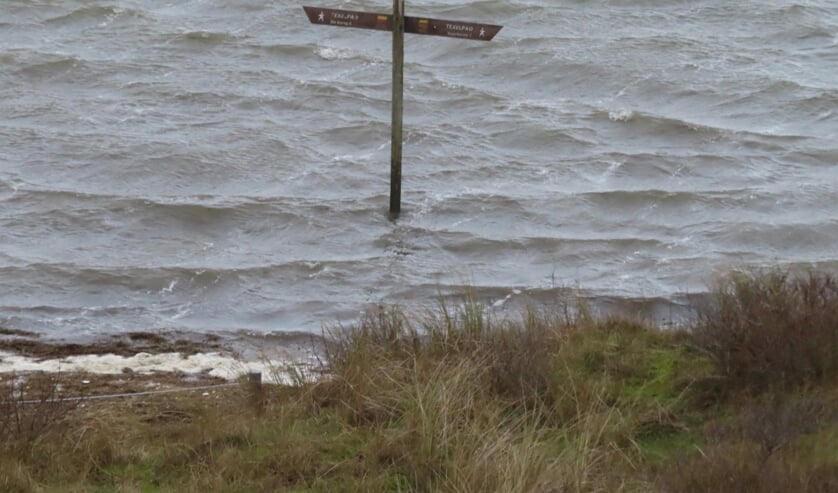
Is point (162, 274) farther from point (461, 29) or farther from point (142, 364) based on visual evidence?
point (461, 29)

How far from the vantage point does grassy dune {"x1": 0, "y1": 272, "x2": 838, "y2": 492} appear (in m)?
6.68

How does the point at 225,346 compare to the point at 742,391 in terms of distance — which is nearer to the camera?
the point at 742,391

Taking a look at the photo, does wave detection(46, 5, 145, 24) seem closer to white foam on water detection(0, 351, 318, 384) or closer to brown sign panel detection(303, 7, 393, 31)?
brown sign panel detection(303, 7, 393, 31)

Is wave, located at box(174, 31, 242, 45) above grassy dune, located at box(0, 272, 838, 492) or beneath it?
beneath

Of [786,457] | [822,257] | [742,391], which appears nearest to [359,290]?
[822,257]

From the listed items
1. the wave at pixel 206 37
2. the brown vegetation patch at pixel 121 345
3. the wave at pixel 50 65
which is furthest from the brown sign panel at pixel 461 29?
the wave at pixel 206 37

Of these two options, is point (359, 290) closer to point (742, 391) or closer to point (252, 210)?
point (252, 210)

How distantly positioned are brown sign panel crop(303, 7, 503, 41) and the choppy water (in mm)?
2598

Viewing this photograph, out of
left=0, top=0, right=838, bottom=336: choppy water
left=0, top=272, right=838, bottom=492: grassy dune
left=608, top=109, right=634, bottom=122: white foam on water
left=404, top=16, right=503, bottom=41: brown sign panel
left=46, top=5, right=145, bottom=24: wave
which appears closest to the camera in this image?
left=0, top=272, right=838, bottom=492: grassy dune

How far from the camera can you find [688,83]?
2291 centimetres

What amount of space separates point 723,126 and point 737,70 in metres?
3.43

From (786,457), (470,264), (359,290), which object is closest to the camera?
(786,457)

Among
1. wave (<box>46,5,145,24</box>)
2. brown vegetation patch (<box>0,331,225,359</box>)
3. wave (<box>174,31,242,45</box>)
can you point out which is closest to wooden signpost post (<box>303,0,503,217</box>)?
brown vegetation patch (<box>0,331,225,359</box>)

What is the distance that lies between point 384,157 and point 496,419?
11.5 m
